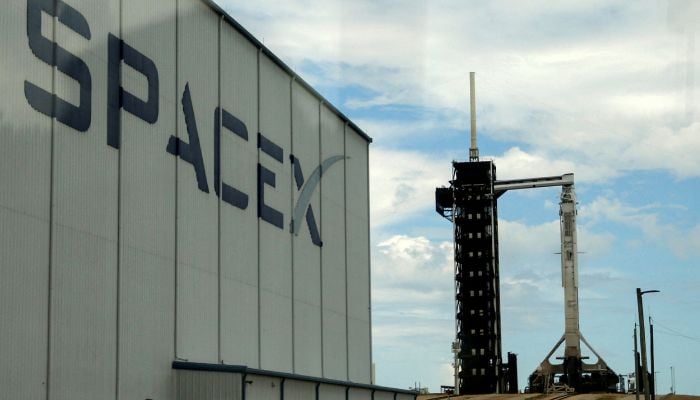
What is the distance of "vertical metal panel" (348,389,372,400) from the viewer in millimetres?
39812

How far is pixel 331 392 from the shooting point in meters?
38.1

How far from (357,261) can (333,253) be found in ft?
10.8

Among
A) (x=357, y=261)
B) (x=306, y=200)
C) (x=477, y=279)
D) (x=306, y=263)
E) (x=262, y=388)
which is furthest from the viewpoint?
(x=477, y=279)

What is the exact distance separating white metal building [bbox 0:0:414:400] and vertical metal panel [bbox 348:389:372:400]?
0.09 metres

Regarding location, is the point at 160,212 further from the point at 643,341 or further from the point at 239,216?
the point at 643,341

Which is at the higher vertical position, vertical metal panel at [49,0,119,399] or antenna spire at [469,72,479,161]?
antenna spire at [469,72,479,161]

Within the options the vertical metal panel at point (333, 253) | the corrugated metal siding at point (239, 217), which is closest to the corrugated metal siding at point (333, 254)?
the vertical metal panel at point (333, 253)

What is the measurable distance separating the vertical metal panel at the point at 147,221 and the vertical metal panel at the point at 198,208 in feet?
1.98

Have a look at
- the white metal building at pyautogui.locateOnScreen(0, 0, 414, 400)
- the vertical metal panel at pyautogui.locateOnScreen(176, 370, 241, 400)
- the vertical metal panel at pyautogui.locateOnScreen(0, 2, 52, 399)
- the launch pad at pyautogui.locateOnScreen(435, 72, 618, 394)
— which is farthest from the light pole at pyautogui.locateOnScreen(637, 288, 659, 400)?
the launch pad at pyautogui.locateOnScreen(435, 72, 618, 394)

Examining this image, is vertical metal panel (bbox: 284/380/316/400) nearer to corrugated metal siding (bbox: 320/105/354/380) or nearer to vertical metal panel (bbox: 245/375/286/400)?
vertical metal panel (bbox: 245/375/286/400)

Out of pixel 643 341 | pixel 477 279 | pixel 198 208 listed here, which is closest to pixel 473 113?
pixel 477 279

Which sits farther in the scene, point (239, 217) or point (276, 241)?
point (276, 241)

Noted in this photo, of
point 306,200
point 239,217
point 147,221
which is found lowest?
point 147,221

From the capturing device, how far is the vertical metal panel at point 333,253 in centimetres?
4369
